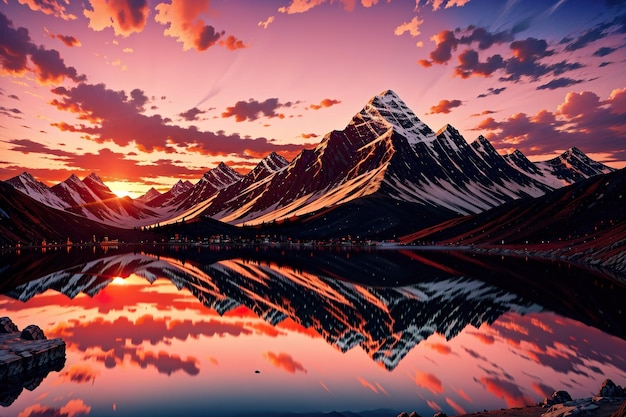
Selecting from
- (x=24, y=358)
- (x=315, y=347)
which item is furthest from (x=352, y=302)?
(x=24, y=358)

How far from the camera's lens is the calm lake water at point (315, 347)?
2750cm

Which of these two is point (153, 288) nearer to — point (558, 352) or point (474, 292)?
point (474, 292)

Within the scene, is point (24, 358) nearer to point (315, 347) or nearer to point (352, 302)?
point (315, 347)

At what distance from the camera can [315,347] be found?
40.4 meters

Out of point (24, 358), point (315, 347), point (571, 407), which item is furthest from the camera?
point (315, 347)

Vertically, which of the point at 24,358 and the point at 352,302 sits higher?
the point at 352,302

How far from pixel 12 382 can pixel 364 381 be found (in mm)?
22156

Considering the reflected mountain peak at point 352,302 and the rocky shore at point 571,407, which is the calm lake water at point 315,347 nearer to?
the reflected mountain peak at point 352,302

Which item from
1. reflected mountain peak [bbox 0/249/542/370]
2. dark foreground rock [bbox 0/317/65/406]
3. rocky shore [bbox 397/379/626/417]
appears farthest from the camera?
reflected mountain peak [bbox 0/249/542/370]

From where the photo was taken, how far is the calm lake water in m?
27.5

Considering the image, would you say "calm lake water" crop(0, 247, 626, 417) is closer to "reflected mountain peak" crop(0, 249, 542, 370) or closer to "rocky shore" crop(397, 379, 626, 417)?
"reflected mountain peak" crop(0, 249, 542, 370)

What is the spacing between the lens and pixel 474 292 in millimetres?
74375

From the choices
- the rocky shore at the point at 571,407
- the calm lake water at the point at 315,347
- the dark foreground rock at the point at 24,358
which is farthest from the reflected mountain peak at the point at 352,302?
the dark foreground rock at the point at 24,358

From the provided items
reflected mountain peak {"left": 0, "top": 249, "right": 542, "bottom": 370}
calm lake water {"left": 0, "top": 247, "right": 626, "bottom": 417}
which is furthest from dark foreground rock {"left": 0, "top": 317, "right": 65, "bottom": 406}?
reflected mountain peak {"left": 0, "top": 249, "right": 542, "bottom": 370}
